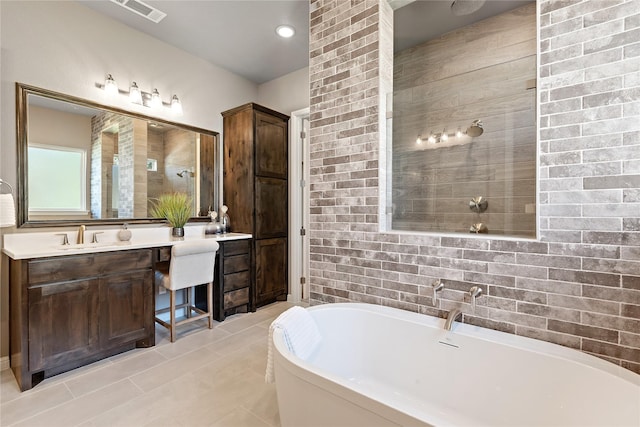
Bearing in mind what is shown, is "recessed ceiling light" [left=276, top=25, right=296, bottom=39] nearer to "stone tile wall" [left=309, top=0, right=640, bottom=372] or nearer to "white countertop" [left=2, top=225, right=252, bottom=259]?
"stone tile wall" [left=309, top=0, right=640, bottom=372]

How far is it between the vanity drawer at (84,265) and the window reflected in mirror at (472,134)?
6.84 ft

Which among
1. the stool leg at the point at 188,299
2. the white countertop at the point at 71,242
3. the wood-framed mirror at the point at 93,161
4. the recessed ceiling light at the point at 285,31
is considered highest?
the recessed ceiling light at the point at 285,31

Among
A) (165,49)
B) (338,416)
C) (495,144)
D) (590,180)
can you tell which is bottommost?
(338,416)

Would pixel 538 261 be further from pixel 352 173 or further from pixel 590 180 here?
pixel 352 173

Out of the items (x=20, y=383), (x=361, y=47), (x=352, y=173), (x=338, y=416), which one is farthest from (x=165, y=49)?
(x=338, y=416)

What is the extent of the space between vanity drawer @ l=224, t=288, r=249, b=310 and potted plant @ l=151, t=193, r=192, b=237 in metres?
0.81

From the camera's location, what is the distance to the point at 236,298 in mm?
3223

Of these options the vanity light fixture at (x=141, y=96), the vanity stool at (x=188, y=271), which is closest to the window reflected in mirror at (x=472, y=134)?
the vanity stool at (x=188, y=271)

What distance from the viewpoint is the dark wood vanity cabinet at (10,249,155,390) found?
1.90 meters

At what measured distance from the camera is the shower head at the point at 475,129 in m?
2.00

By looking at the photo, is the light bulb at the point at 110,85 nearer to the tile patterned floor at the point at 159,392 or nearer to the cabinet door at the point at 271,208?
the cabinet door at the point at 271,208

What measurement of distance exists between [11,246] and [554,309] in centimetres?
352

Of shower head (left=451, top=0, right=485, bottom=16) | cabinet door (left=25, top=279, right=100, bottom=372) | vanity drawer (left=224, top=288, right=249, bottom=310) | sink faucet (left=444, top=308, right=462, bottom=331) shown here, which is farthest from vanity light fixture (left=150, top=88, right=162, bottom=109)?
sink faucet (left=444, top=308, right=462, bottom=331)

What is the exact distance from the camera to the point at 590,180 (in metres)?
1.39
